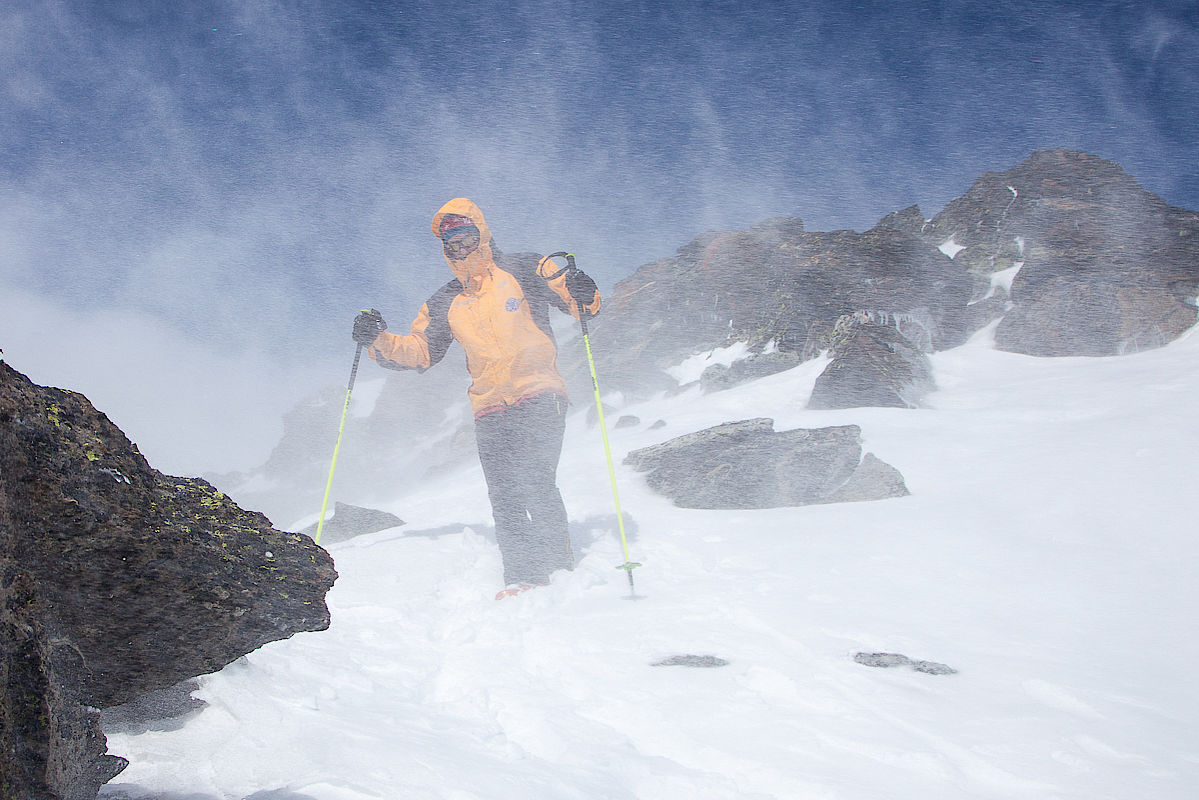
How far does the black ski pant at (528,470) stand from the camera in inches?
271

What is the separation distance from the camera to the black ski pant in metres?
6.87

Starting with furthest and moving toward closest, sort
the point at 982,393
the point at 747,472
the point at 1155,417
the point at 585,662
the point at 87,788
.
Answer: the point at 982,393
the point at 747,472
the point at 1155,417
the point at 585,662
the point at 87,788

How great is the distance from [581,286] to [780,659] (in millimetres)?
4561

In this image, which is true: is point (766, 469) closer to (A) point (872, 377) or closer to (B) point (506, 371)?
(B) point (506, 371)

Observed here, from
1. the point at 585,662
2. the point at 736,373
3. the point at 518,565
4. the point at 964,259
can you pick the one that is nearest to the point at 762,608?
the point at 585,662

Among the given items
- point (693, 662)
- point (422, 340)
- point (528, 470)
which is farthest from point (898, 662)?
point (422, 340)

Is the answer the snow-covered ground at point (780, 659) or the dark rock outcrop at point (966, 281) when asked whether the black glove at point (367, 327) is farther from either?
the dark rock outcrop at point (966, 281)

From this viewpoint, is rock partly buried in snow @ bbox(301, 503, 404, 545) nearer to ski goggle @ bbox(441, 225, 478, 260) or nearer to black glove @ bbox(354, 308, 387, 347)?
black glove @ bbox(354, 308, 387, 347)

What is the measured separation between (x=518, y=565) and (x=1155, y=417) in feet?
29.0

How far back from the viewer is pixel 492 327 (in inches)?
275

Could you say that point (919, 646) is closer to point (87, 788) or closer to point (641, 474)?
point (87, 788)

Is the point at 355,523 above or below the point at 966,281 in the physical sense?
below

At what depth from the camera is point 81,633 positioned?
1.80m

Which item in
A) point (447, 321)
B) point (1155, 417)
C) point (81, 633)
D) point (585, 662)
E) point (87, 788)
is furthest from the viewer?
point (1155, 417)
